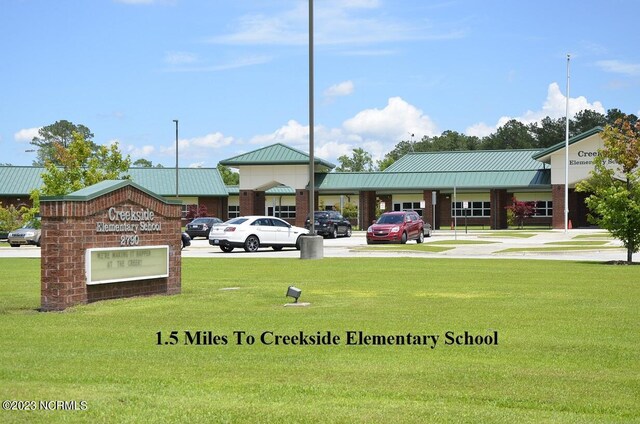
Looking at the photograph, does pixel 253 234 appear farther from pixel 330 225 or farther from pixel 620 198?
pixel 330 225

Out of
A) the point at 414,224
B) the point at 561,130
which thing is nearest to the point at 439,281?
the point at 414,224

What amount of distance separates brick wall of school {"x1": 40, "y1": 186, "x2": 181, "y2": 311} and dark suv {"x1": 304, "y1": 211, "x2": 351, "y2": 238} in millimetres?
36698

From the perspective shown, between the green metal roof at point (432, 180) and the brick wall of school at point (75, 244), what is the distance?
52429mm

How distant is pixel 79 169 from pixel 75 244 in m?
40.5

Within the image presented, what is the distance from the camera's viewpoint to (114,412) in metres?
6.69

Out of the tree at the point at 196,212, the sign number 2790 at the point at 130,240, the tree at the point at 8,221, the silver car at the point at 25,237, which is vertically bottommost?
the silver car at the point at 25,237

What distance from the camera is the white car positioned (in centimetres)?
3491

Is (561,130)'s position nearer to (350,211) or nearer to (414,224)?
(350,211)

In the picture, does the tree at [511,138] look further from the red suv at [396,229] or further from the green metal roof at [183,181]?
the red suv at [396,229]

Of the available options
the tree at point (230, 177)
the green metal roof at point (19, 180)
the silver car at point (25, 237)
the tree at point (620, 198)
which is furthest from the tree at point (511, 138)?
the tree at point (620, 198)

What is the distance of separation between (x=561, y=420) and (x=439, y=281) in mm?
12062

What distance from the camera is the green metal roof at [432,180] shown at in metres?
67.1

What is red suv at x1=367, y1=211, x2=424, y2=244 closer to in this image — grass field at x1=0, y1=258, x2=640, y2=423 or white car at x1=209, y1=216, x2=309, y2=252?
Answer: white car at x1=209, y1=216, x2=309, y2=252

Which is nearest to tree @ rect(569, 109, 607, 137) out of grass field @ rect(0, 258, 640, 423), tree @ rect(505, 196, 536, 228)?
tree @ rect(505, 196, 536, 228)
